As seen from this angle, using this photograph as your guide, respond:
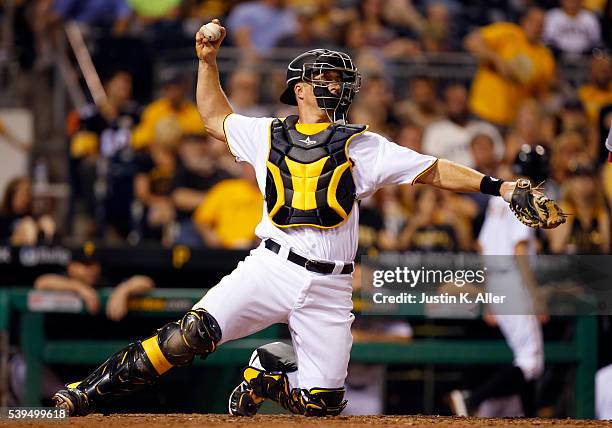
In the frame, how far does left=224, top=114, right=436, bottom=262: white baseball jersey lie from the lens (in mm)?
4871

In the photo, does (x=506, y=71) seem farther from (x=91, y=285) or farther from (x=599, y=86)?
(x=91, y=285)

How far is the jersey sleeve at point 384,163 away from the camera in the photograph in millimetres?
4852

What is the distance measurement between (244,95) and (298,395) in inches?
179

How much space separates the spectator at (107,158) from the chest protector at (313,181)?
13.3 feet

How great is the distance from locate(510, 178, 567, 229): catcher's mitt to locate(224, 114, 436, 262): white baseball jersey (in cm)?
42

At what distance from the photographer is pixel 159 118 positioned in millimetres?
9305

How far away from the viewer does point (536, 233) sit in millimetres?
7602

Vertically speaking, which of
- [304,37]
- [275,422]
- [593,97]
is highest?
[304,37]

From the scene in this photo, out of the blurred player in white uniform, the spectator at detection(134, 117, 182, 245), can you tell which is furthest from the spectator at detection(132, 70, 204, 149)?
the blurred player in white uniform

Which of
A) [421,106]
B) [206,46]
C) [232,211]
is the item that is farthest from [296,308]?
[421,106]

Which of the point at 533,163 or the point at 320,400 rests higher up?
the point at 533,163

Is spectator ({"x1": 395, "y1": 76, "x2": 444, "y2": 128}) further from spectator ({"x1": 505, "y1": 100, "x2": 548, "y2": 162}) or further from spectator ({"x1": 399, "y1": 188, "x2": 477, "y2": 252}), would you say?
spectator ({"x1": 399, "y1": 188, "x2": 477, "y2": 252})

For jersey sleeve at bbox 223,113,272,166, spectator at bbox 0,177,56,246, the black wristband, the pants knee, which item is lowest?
the pants knee

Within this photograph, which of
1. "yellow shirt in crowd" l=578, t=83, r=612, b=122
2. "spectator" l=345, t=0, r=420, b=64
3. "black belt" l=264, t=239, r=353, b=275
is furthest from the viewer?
"spectator" l=345, t=0, r=420, b=64
